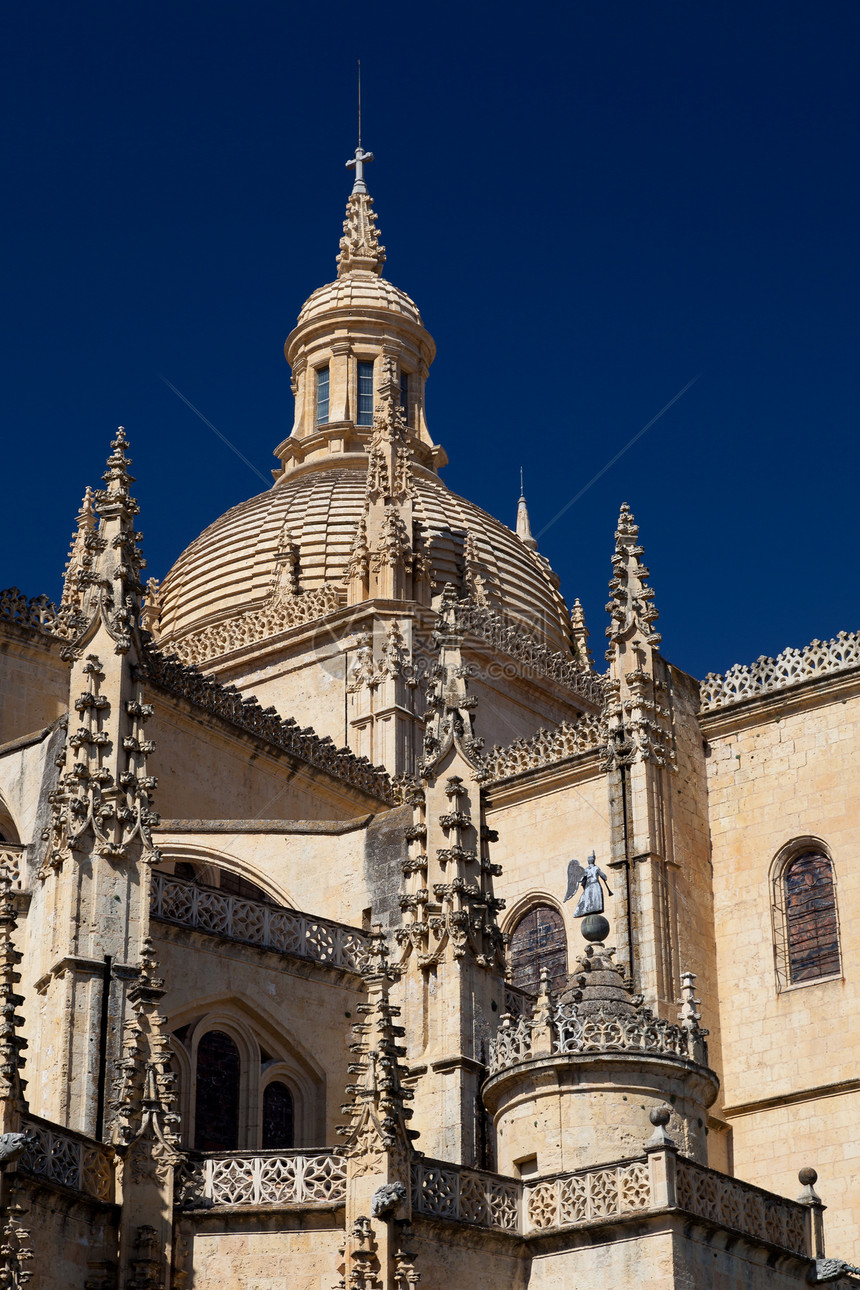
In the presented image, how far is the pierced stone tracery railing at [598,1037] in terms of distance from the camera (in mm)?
23391

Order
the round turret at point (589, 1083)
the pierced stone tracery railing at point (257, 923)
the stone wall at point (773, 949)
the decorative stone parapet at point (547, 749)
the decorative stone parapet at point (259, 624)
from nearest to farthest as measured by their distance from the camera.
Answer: the round turret at point (589, 1083) → the pierced stone tracery railing at point (257, 923) → the stone wall at point (773, 949) → the decorative stone parapet at point (547, 749) → the decorative stone parapet at point (259, 624)

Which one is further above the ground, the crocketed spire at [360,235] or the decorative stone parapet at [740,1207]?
the crocketed spire at [360,235]

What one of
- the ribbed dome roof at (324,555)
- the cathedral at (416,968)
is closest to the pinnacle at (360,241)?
the ribbed dome roof at (324,555)

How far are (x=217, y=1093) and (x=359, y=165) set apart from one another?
3858 centimetres

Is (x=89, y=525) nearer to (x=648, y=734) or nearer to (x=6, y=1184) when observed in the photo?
(x=648, y=734)

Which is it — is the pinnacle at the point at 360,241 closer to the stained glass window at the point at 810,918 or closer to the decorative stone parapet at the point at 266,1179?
the stained glass window at the point at 810,918

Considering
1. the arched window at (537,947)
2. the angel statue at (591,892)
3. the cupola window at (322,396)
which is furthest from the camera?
the cupola window at (322,396)

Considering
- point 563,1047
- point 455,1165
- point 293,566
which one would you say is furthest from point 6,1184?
point 293,566

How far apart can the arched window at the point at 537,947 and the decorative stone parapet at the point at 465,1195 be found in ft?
30.7

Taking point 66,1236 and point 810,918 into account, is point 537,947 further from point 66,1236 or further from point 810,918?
point 66,1236

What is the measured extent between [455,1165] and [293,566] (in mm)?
24203

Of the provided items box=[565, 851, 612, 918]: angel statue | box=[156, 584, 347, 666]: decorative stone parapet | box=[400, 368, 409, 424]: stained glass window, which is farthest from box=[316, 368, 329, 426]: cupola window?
box=[565, 851, 612, 918]: angel statue

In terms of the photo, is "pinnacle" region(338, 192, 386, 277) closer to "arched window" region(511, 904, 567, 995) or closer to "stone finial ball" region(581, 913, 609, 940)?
"arched window" region(511, 904, 567, 995)

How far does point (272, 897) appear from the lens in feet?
98.6
